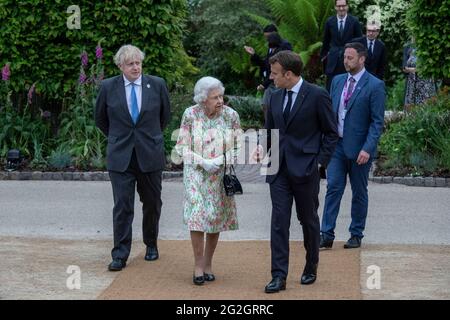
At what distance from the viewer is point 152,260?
34.2 ft

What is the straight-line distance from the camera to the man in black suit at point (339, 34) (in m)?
16.4

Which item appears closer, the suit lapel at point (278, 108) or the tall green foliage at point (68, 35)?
the suit lapel at point (278, 108)

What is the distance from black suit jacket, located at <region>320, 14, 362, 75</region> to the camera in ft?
53.7

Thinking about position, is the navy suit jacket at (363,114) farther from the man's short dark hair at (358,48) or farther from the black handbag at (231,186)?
the black handbag at (231,186)

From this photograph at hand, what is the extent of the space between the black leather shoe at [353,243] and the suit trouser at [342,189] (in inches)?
1.4

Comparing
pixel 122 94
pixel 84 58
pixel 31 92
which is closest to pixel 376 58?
pixel 84 58

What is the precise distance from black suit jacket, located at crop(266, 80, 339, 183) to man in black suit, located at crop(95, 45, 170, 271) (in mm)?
1426

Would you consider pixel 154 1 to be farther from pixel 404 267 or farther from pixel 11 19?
pixel 404 267

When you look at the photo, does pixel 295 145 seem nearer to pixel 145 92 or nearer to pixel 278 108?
pixel 278 108

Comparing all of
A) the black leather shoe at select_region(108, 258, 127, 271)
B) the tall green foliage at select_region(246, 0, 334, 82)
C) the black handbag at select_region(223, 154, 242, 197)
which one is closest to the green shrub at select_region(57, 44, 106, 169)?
the black leather shoe at select_region(108, 258, 127, 271)

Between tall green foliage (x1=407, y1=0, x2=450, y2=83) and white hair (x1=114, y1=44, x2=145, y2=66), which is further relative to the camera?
tall green foliage (x1=407, y1=0, x2=450, y2=83)

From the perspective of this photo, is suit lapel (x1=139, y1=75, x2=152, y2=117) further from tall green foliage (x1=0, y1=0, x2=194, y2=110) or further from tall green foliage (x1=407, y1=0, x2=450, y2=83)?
tall green foliage (x1=407, y1=0, x2=450, y2=83)

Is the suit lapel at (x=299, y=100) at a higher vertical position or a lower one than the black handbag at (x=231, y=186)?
higher

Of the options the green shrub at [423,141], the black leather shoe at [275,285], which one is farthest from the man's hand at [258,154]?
the green shrub at [423,141]
